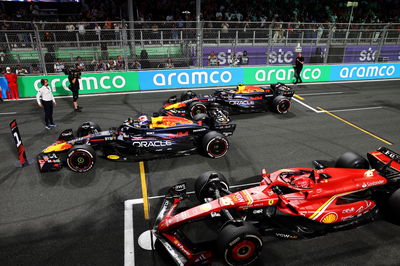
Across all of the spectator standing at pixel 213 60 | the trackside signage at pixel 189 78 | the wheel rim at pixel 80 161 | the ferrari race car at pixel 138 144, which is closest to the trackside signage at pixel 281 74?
the trackside signage at pixel 189 78

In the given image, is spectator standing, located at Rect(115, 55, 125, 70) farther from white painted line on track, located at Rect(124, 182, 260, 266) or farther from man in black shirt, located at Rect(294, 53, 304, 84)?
white painted line on track, located at Rect(124, 182, 260, 266)

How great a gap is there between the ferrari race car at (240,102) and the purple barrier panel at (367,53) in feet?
30.6

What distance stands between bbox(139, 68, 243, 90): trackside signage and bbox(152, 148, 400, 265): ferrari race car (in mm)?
10248

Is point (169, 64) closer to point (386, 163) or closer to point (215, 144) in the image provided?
point (215, 144)

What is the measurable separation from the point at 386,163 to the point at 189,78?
11138 millimetres

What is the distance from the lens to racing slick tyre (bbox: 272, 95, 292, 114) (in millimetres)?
11188

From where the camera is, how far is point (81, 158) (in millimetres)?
7070

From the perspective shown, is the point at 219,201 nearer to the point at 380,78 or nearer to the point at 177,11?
the point at 380,78

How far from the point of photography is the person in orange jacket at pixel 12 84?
503 inches

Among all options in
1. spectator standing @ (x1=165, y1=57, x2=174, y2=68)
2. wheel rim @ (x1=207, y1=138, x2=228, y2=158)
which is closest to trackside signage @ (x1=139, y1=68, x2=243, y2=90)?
spectator standing @ (x1=165, y1=57, x2=174, y2=68)

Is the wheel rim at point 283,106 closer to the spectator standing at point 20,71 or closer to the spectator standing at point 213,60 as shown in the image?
the spectator standing at point 213,60

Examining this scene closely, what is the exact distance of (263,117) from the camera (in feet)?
36.6

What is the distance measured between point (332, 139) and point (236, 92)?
388 centimetres

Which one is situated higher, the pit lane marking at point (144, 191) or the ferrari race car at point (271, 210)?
the ferrari race car at point (271, 210)
